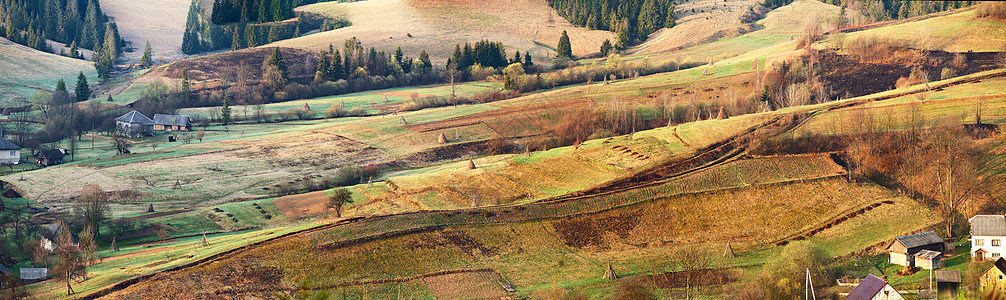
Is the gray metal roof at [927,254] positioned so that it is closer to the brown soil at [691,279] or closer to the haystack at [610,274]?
the brown soil at [691,279]

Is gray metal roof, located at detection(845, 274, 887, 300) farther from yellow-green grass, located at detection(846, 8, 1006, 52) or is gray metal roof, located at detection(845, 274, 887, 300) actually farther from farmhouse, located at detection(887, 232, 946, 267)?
yellow-green grass, located at detection(846, 8, 1006, 52)

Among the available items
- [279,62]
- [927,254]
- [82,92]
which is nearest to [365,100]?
[279,62]

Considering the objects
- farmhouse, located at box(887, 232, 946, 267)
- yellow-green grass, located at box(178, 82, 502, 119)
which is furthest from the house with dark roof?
yellow-green grass, located at box(178, 82, 502, 119)

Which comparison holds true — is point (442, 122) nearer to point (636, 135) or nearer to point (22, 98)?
point (636, 135)

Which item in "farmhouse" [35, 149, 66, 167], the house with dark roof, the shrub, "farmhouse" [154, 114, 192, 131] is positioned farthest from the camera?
"farmhouse" [154, 114, 192, 131]

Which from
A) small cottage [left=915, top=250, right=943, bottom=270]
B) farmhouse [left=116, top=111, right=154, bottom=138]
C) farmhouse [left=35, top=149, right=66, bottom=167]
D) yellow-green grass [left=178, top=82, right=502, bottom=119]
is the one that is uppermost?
yellow-green grass [left=178, top=82, right=502, bottom=119]

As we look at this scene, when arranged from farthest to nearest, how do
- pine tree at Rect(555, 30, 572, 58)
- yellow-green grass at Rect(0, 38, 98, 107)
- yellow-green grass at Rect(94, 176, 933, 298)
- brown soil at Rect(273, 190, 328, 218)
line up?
1. pine tree at Rect(555, 30, 572, 58)
2. yellow-green grass at Rect(0, 38, 98, 107)
3. brown soil at Rect(273, 190, 328, 218)
4. yellow-green grass at Rect(94, 176, 933, 298)

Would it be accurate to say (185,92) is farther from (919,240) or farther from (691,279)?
(919,240)
